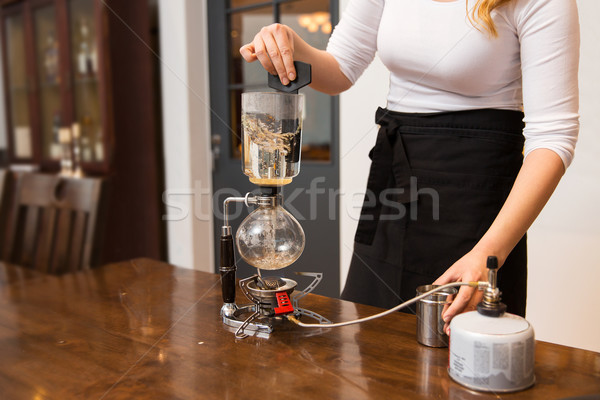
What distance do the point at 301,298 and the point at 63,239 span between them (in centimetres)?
84

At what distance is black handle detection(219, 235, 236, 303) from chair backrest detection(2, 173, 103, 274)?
0.68 meters

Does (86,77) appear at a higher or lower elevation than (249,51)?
higher

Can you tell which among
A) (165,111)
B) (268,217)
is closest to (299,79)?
(268,217)

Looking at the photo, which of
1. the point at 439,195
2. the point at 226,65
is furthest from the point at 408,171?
the point at 226,65

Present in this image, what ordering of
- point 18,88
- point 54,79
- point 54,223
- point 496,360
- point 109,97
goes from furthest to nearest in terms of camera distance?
point 18,88 → point 54,79 → point 109,97 → point 54,223 → point 496,360

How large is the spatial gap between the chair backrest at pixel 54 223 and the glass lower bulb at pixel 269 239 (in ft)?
2.38

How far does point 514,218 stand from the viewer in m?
0.72

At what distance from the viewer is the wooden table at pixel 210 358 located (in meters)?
0.58

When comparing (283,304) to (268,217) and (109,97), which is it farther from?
(109,97)

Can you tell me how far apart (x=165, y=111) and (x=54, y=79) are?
741mm

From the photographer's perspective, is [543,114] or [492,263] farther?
[543,114]

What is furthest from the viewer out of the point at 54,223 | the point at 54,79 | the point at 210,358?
the point at 54,79

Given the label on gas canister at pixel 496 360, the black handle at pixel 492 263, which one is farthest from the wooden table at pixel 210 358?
the black handle at pixel 492 263

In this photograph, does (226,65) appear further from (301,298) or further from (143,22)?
(301,298)
